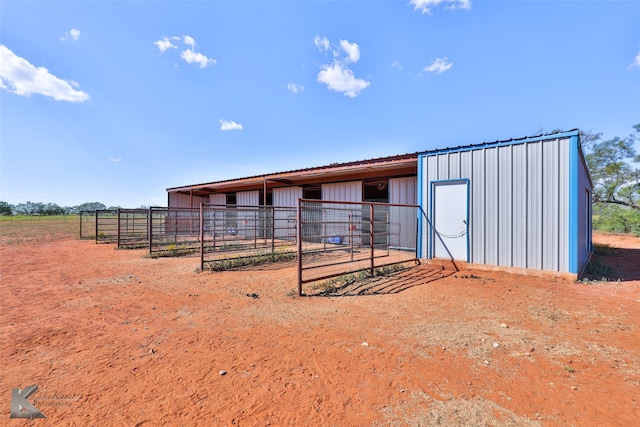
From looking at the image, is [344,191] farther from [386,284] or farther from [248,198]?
[248,198]

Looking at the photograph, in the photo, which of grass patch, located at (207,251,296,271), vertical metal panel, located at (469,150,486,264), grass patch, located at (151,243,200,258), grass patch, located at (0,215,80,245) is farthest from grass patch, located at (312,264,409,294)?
grass patch, located at (0,215,80,245)

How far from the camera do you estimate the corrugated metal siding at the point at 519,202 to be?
6.15 meters

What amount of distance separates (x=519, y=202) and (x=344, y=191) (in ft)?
23.6

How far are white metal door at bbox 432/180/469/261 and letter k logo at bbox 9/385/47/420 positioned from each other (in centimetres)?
804

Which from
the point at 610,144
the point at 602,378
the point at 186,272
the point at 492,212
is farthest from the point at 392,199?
the point at 610,144

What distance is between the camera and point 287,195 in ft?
49.9

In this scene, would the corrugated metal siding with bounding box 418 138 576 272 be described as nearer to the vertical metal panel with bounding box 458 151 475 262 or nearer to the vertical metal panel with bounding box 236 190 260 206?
the vertical metal panel with bounding box 458 151 475 262

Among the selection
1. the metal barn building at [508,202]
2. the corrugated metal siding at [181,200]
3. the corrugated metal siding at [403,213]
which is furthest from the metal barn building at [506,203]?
the corrugated metal siding at [181,200]

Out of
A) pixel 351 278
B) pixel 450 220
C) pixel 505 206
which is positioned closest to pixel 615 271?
pixel 505 206

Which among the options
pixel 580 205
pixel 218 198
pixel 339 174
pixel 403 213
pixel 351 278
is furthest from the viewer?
pixel 218 198

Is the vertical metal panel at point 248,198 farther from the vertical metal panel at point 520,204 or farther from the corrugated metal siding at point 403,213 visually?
the vertical metal panel at point 520,204

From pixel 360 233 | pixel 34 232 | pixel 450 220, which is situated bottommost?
pixel 34 232

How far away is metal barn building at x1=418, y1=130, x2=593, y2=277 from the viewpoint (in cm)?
609

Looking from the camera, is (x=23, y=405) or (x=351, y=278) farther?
(x=351, y=278)
